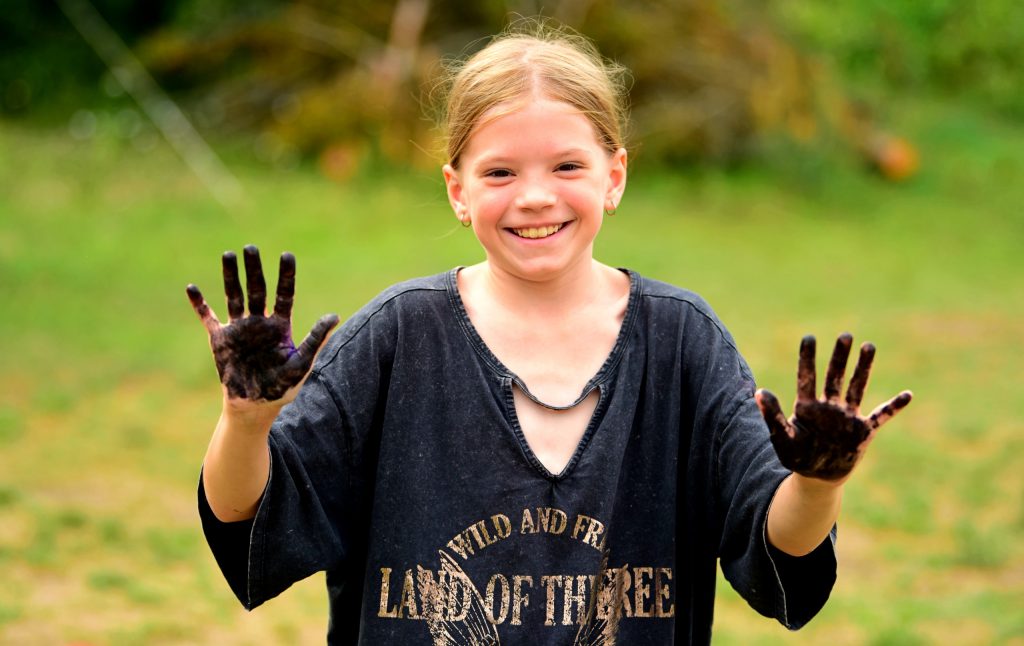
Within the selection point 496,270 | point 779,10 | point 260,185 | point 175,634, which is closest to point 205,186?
point 260,185

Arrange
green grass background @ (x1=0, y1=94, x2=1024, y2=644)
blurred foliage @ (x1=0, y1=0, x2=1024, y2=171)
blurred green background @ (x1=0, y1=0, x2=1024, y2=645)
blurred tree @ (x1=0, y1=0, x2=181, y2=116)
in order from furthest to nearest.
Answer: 1. blurred tree @ (x1=0, y1=0, x2=181, y2=116)
2. blurred foliage @ (x1=0, y1=0, x2=1024, y2=171)
3. blurred green background @ (x1=0, y1=0, x2=1024, y2=645)
4. green grass background @ (x1=0, y1=94, x2=1024, y2=644)

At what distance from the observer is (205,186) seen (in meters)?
9.84

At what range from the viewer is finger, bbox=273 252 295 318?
1.80m

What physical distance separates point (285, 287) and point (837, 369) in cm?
78

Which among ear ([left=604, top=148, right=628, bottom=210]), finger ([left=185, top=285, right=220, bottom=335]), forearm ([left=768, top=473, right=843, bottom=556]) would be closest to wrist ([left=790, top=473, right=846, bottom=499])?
forearm ([left=768, top=473, right=843, bottom=556])

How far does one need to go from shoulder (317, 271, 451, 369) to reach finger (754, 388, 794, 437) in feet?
2.07

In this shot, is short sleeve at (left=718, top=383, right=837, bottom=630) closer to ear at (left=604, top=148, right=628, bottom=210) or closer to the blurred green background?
ear at (left=604, top=148, right=628, bottom=210)

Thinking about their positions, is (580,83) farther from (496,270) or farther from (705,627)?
(705,627)

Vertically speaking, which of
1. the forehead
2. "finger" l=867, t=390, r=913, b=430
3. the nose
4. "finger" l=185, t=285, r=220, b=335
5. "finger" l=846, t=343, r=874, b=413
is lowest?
"finger" l=867, t=390, r=913, b=430

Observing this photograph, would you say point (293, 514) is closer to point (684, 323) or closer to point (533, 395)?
point (533, 395)

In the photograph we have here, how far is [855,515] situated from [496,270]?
11.2 ft

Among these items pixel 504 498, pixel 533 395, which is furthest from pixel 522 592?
pixel 533 395

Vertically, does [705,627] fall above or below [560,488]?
below

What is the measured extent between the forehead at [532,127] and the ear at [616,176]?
0.12 meters
